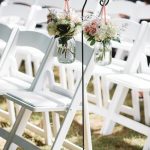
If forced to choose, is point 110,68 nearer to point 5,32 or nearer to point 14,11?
point 5,32

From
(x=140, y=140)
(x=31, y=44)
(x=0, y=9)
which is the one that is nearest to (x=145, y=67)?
(x=140, y=140)

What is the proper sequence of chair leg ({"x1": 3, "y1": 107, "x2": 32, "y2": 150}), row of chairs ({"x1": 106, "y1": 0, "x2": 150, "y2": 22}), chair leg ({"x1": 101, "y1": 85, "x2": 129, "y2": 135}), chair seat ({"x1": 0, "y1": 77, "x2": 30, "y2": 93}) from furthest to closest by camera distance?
row of chairs ({"x1": 106, "y1": 0, "x2": 150, "y2": 22}), chair leg ({"x1": 101, "y1": 85, "x2": 129, "y2": 135}), chair seat ({"x1": 0, "y1": 77, "x2": 30, "y2": 93}), chair leg ({"x1": 3, "y1": 107, "x2": 32, "y2": 150})

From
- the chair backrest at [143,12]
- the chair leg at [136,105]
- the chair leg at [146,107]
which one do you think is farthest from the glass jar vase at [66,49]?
Result: the chair backrest at [143,12]

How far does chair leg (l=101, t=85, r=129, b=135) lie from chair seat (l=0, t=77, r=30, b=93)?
985 mm

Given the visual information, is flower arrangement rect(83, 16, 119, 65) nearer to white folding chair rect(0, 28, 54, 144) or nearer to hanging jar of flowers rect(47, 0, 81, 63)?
hanging jar of flowers rect(47, 0, 81, 63)

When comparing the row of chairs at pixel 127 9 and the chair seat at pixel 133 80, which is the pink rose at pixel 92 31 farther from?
the row of chairs at pixel 127 9

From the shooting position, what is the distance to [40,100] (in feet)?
11.6

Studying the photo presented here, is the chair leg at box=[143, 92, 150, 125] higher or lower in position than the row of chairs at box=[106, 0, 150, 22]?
lower

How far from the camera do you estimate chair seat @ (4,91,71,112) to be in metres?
3.34

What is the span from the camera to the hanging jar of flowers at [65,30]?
11.0 ft

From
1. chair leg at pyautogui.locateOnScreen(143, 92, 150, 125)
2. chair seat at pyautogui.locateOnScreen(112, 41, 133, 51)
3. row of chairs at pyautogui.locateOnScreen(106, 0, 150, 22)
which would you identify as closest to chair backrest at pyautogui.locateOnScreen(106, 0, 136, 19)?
row of chairs at pyautogui.locateOnScreen(106, 0, 150, 22)

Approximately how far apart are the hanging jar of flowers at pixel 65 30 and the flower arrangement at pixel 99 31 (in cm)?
10

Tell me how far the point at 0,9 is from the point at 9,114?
74.5 inches

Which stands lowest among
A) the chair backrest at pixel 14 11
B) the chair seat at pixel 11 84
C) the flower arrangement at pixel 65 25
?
the chair seat at pixel 11 84
